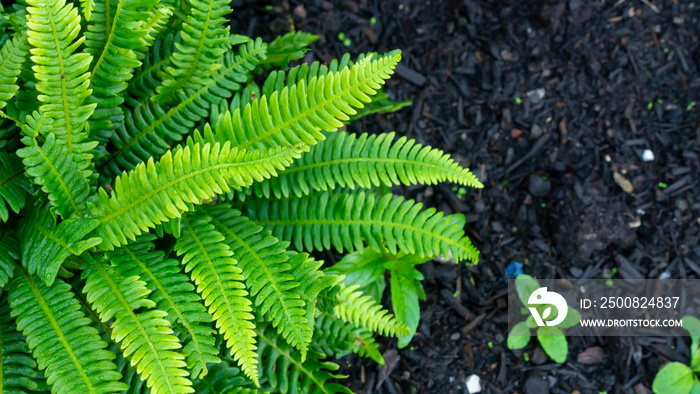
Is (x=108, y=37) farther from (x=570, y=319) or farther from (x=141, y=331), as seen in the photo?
(x=570, y=319)

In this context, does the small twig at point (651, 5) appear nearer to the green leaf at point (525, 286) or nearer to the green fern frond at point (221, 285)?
the green leaf at point (525, 286)

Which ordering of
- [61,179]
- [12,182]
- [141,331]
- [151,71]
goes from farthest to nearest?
[151,71], [12,182], [61,179], [141,331]

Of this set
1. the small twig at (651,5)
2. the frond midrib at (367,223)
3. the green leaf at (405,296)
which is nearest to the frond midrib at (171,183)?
the frond midrib at (367,223)

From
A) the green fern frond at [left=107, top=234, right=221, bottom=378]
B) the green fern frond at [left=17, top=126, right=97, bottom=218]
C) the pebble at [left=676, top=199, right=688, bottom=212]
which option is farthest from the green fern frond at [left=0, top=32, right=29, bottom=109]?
the pebble at [left=676, top=199, right=688, bottom=212]

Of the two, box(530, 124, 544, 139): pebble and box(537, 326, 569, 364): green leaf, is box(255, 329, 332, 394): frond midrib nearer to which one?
box(537, 326, 569, 364): green leaf

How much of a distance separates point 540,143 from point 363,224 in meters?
1.48

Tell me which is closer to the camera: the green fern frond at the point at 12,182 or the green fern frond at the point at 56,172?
the green fern frond at the point at 56,172

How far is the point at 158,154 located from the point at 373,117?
1.32m

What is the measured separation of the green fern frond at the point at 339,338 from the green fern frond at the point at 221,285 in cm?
55

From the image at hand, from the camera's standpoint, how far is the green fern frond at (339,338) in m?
2.27

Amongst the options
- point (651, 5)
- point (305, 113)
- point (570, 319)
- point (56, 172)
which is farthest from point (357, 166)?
point (651, 5)

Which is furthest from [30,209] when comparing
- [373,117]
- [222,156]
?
[373,117]

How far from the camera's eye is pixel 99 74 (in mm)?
1870

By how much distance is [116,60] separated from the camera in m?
1.85
